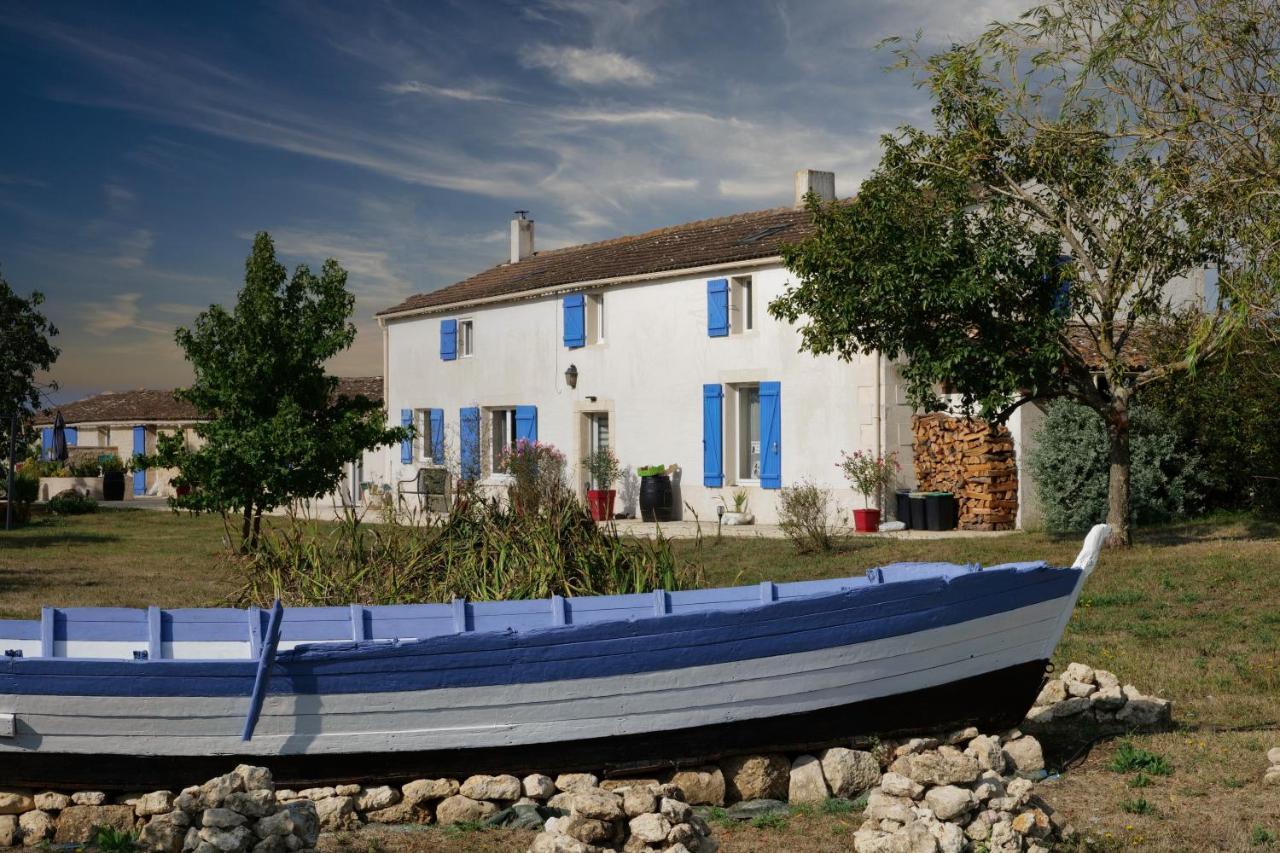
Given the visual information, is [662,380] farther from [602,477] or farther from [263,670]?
[263,670]

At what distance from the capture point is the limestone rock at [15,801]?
18.4ft

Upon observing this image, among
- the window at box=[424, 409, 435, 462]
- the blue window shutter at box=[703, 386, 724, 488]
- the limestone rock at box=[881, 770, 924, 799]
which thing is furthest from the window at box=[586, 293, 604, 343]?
the limestone rock at box=[881, 770, 924, 799]

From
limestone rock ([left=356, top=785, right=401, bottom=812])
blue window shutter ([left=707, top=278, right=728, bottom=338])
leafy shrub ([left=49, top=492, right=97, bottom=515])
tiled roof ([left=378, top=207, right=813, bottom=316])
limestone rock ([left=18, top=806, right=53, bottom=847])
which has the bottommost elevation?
limestone rock ([left=18, top=806, right=53, bottom=847])

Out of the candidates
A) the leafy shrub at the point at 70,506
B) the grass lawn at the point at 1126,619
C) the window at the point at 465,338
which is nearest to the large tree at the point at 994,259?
the grass lawn at the point at 1126,619

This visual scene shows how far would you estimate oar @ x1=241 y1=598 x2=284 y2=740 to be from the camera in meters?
5.28

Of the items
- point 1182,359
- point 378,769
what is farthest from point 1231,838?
point 1182,359

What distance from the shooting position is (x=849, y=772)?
604 cm

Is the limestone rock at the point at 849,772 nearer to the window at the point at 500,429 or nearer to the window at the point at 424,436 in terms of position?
the window at the point at 500,429

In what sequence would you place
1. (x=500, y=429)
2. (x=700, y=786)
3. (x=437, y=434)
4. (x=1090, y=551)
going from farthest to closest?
(x=437, y=434), (x=500, y=429), (x=1090, y=551), (x=700, y=786)

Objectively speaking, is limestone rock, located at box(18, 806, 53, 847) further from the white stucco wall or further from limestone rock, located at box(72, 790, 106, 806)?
the white stucco wall

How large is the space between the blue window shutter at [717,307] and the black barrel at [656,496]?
8.73 feet

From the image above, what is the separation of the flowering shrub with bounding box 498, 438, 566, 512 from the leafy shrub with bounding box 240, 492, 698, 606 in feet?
0.38

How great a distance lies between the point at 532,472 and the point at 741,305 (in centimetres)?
613

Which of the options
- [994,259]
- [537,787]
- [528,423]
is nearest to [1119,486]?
[994,259]
